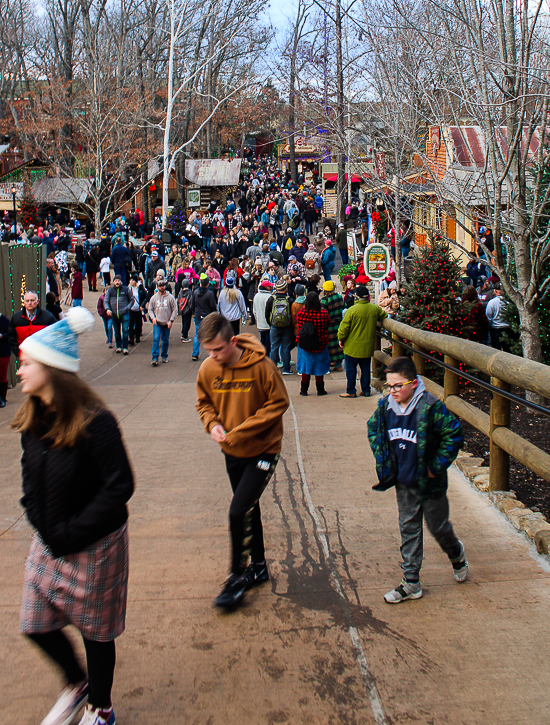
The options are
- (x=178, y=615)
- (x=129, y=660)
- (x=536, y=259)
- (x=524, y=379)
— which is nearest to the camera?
(x=129, y=660)

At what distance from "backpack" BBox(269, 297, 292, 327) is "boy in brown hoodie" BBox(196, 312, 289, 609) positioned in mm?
7869

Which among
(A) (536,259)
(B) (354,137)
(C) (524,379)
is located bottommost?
(C) (524,379)

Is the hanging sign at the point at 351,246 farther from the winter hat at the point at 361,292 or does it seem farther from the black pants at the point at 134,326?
the winter hat at the point at 361,292

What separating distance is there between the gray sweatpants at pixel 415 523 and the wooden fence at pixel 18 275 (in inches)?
334

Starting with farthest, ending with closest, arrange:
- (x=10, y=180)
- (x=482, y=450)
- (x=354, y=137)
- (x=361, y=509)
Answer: (x=10, y=180), (x=354, y=137), (x=482, y=450), (x=361, y=509)

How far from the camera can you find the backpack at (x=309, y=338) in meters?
10.1

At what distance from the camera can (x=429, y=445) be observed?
151 inches

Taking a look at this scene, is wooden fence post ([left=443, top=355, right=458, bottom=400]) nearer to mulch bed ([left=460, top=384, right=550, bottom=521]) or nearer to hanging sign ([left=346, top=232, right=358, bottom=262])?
mulch bed ([left=460, top=384, right=550, bottom=521])

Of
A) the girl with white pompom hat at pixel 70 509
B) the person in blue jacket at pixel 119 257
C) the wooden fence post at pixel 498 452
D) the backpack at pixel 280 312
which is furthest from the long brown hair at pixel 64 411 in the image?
the person in blue jacket at pixel 119 257

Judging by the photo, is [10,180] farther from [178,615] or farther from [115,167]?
[178,615]

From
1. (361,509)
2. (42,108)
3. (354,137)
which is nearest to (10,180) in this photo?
(42,108)

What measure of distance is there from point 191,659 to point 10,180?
1590 inches

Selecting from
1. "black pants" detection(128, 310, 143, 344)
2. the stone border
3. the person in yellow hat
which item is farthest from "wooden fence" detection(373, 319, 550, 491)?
"black pants" detection(128, 310, 143, 344)

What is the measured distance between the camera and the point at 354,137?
21328mm
